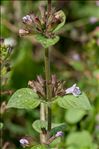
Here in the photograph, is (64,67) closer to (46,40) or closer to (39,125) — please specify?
(39,125)

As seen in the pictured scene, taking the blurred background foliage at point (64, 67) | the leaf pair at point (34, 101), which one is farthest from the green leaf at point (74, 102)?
the blurred background foliage at point (64, 67)

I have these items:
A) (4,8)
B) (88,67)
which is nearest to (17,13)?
(4,8)

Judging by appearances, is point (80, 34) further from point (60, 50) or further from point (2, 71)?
point (2, 71)

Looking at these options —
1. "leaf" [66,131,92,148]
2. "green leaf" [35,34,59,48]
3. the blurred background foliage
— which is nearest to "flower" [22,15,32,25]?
"green leaf" [35,34,59,48]

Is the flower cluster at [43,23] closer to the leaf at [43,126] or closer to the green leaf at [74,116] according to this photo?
the leaf at [43,126]

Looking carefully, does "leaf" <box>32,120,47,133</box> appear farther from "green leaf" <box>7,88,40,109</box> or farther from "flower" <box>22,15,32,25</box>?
"flower" <box>22,15,32,25</box>

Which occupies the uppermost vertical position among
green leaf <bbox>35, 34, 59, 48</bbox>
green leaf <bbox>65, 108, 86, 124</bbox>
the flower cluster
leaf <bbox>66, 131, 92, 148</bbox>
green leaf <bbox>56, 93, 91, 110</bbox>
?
the flower cluster
